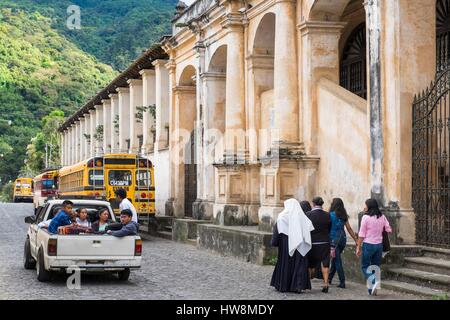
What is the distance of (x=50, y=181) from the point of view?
42.4 metres

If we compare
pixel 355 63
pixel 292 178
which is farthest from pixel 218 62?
pixel 292 178

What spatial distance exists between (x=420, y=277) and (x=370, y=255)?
0.91 m

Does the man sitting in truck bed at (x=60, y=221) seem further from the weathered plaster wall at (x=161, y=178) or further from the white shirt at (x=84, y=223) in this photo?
the weathered plaster wall at (x=161, y=178)

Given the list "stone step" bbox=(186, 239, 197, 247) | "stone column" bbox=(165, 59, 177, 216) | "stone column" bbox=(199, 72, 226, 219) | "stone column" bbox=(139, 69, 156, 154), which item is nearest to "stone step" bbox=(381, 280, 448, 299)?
"stone step" bbox=(186, 239, 197, 247)

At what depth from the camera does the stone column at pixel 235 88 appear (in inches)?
895

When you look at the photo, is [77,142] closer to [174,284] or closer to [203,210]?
[203,210]

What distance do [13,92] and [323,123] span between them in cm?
8178

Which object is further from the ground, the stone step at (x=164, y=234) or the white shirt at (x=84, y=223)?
the white shirt at (x=84, y=223)

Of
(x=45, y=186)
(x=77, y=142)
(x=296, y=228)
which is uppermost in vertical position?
(x=77, y=142)

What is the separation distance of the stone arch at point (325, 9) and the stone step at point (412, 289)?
7.38 meters

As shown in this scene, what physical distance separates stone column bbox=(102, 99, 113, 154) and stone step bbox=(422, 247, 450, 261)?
32375mm

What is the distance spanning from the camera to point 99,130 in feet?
155

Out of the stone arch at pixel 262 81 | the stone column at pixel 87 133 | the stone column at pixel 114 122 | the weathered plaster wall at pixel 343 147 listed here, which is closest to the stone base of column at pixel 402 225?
the weathered plaster wall at pixel 343 147
